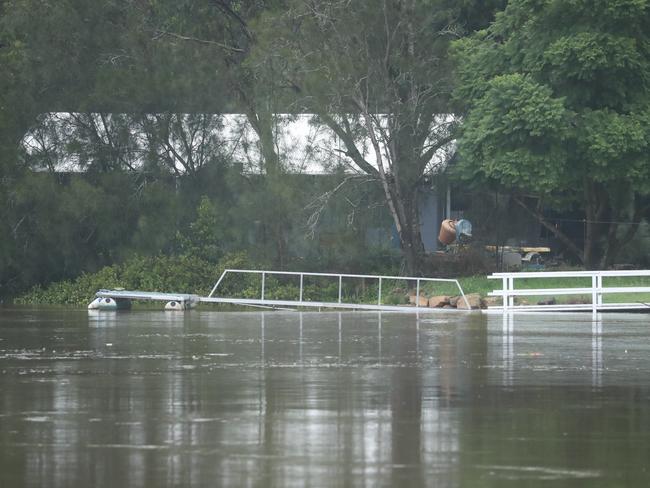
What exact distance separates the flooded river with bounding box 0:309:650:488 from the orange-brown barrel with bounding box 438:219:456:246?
20.2 metres

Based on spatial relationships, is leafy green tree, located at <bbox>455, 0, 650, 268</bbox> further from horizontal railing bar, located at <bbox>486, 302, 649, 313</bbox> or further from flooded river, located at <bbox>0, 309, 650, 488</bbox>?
flooded river, located at <bbox>0, 309, 650, 488</bbox>

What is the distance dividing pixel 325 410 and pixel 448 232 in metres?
32.8

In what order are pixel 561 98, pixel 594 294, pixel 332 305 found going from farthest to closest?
pixel 561 98
pixel 332 305
pixel 594 294

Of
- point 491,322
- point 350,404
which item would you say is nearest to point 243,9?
point 491,322

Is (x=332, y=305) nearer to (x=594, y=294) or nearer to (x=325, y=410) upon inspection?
(x=594, y=294)

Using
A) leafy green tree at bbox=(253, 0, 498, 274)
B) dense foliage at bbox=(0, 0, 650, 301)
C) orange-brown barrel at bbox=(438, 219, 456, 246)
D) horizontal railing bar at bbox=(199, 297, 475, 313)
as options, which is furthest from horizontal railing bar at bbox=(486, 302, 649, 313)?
orange-brown barrel at bbox=(438, 219, 456, 246)

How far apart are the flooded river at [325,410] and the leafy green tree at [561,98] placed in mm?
13695

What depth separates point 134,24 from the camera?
49469mm

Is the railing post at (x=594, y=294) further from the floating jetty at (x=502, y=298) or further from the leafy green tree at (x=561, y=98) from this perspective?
the leafy green tree at (x=561, y=98)

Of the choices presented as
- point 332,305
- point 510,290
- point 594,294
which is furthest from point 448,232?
point 594,294

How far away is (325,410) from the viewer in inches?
571

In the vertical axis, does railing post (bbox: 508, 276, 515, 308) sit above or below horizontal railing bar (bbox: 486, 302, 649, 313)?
above

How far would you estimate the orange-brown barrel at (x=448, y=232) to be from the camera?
154 ft

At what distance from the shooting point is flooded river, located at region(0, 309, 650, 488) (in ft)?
35.7
